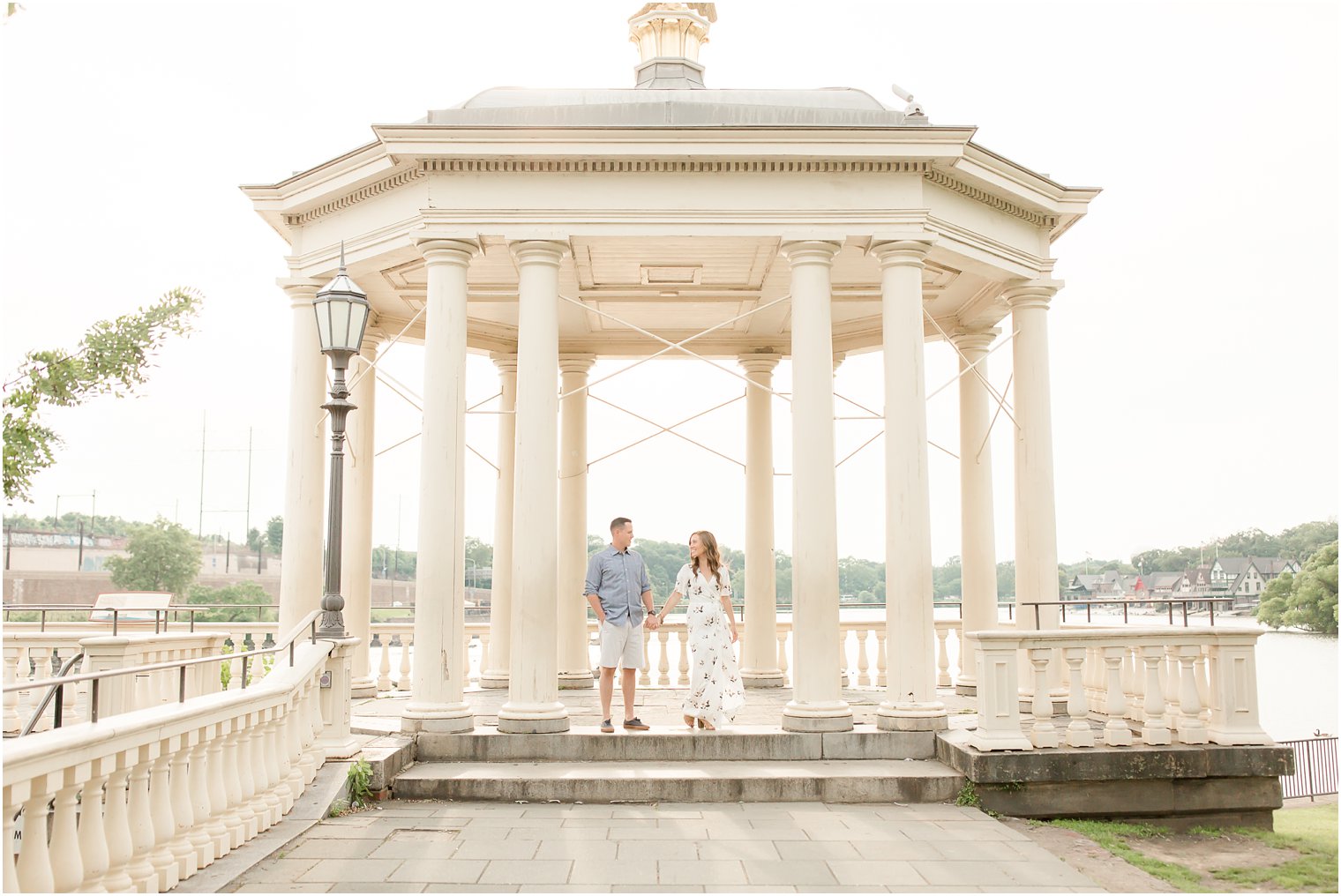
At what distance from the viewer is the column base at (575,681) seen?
15.8 metres

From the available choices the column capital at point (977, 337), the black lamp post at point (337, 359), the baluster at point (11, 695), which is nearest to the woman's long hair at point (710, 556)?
the black lamp post at point (337, 359)

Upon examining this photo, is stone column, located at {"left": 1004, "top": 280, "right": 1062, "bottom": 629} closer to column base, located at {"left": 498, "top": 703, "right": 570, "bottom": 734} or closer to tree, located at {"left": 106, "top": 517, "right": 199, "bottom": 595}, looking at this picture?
column base, located at {"left": 498, "top": 703, "right": 570, "bottom": 734}

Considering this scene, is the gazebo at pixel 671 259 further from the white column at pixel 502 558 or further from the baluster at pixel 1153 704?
the white column at pixel 502 558

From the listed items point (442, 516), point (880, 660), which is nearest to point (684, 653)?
point (880, 660)

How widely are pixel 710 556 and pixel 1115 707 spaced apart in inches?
166

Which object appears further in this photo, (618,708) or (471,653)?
(471,653)

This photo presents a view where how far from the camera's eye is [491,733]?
413 inches

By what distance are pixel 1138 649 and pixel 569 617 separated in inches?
345

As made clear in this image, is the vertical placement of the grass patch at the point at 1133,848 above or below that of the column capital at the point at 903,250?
below

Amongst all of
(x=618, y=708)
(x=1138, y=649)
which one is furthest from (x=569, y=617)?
(x=1138, y=649)

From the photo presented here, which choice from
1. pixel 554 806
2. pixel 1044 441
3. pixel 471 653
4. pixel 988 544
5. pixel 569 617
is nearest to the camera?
pixel 554 806

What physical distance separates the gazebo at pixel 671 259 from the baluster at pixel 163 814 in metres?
4.46

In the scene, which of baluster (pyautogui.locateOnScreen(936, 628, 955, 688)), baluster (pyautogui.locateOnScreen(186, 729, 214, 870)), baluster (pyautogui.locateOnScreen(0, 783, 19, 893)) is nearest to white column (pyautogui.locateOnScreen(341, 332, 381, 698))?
baluster (pyautogui.locateOnScreen(186, 729, 214, 870))

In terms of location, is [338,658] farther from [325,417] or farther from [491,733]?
[325,417]
